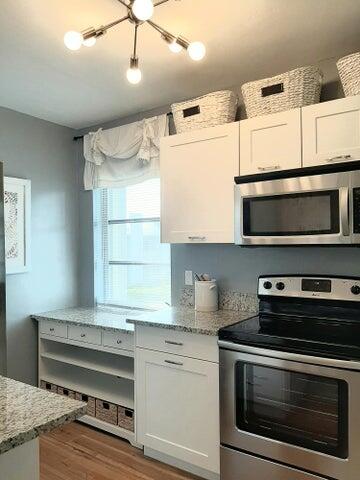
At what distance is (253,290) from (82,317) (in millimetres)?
1411

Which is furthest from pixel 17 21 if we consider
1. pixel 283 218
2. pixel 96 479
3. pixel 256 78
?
pixel 96 479

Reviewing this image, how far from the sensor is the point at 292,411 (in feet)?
6.16

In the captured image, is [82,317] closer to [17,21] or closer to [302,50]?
[17,21]

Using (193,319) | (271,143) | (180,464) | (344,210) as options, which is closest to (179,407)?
(180,464)

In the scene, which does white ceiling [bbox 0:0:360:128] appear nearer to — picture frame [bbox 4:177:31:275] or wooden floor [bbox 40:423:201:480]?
picture frame [bbox 4:177:31:275]

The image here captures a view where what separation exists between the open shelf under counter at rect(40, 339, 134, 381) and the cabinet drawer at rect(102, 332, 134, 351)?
0.20 metres

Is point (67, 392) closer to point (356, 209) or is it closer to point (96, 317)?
point (96, 317)

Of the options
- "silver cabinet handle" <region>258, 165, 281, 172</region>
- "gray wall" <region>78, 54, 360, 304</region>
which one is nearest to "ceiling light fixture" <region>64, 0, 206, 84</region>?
"silver cabinet handle" <region>258, 165, 281, 172</region>

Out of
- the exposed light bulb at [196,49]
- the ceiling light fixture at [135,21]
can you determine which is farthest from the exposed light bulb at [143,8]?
→ the exposed light bulb at [196,49]

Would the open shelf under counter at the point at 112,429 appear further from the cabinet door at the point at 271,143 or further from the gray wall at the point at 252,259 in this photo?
the cabinet door at the point at 271,143

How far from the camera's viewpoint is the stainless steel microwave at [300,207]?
1.91 m

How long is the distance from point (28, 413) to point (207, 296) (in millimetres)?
1707

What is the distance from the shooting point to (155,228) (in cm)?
320

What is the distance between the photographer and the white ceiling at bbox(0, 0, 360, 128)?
5.80 ft
